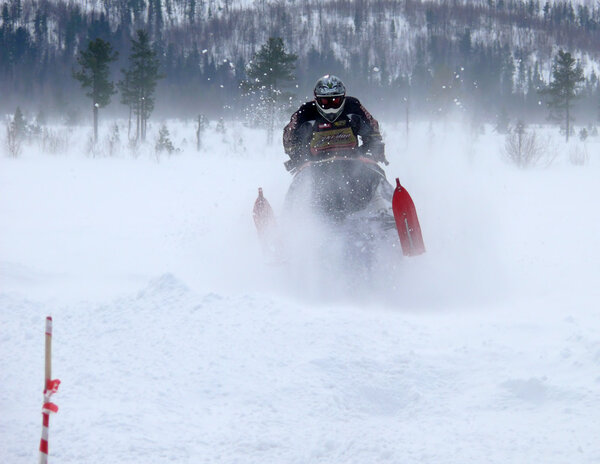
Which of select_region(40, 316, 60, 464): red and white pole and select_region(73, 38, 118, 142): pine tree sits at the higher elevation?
select_region(73, 38, 118, 142): pine tree

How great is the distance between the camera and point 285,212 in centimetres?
637

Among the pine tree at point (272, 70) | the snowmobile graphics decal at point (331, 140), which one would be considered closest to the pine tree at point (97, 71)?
the pine tree at point (272, 70)

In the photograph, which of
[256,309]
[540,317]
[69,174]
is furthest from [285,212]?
[69,174]

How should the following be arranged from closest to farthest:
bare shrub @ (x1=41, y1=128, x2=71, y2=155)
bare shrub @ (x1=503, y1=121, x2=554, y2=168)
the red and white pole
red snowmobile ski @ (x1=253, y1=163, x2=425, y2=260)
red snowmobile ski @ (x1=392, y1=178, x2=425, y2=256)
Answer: the red and white pole
red snowmobile ski @ (x1=392, y1=178, x2=425, y2=256)
red snowmobile ski @ (x1=253, y1=163, x2=425, y2=260)
bare shrub @ (x1=503, y1=121, x2=554, y2=168)
bare shrub @ (x1=41, y1=128, x2=71, y2=155)

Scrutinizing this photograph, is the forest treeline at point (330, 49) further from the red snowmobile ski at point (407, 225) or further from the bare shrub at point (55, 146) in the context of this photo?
the red snowmobile ski at point (407, 225)

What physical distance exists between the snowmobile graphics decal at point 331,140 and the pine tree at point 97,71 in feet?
113

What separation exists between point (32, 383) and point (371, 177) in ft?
13.1

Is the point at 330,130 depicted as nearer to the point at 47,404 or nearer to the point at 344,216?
the point at 344,216

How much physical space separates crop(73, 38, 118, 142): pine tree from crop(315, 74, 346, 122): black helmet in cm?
3420

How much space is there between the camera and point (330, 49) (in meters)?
88.6

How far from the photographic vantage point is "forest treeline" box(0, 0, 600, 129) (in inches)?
2675

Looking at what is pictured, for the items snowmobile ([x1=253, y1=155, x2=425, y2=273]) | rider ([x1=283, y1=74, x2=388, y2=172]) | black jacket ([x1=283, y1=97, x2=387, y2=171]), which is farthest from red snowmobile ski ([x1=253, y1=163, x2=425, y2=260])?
black jacket ([x1=283, y1=97, x2=387, y2=171])

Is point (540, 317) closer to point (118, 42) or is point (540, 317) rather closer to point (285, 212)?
point (285, 212)

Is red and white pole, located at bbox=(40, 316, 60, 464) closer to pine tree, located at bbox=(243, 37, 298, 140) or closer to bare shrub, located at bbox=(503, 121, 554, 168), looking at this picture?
bare shrub, located at bbox=(503, 121, 554, 168)
